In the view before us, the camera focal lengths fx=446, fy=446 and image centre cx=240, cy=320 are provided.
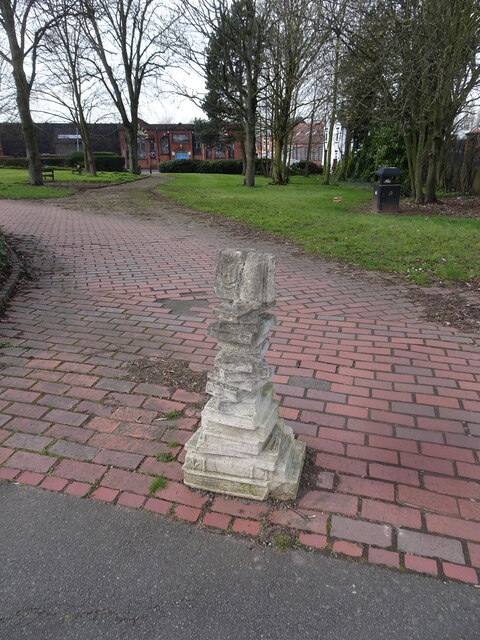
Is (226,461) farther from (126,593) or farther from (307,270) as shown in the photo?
(307,270)

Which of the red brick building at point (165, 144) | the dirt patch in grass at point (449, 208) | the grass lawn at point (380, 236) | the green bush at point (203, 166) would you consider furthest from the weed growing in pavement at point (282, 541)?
the red brick building at point (165, 144)

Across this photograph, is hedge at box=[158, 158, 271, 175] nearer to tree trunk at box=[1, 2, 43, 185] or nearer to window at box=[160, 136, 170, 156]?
window at box=[160, 136, 170, 156]

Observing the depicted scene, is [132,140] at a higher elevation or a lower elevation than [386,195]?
higher

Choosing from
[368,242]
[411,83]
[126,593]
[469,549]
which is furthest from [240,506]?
[411,83]

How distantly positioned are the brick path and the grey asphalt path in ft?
0.41

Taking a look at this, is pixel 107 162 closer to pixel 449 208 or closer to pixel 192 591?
pixel 449 208

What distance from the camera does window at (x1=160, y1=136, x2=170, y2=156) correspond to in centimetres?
6246

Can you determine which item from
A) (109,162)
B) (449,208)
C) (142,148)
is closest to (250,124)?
(449,208)

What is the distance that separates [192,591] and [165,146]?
2621 inches

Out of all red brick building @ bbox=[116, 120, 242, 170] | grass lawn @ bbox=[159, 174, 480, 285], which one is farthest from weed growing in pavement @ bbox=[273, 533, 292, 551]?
red brick building @ bbox=[116, 120, 242, 170]

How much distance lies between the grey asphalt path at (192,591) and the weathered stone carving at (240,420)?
0.30m

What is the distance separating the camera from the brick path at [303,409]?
7.11 ft

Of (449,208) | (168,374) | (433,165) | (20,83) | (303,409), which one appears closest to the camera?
(303,409)

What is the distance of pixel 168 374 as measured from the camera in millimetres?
3551
